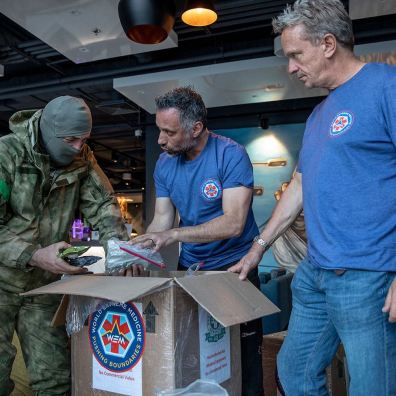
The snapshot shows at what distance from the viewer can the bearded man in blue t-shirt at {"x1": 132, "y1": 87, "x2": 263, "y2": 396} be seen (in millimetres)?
1957

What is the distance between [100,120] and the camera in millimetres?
9734

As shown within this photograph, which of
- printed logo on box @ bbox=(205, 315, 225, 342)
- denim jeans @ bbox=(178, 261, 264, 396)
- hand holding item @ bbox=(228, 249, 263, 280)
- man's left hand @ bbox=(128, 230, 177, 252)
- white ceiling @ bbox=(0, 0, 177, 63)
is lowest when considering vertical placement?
denim jeans @ bbox=(178, 261, 264, 396)

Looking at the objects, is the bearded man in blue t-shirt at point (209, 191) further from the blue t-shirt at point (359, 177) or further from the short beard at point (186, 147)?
the blue t-shirt at point (359, 177)

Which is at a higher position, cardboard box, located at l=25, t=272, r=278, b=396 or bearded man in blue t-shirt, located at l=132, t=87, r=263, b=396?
bearded man in blue t-shirt, located at l=132, t=87, r=263, b=396

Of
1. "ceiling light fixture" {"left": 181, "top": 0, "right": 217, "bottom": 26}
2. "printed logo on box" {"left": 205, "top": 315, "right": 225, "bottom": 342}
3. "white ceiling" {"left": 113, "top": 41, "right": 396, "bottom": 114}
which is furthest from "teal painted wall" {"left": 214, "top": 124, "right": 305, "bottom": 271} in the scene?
"printed logo on box" {"left": 205, "top": 315, "right": 225, "bottom": 342}

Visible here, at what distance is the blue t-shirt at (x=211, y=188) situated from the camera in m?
2.07

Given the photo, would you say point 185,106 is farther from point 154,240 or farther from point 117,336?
point 117,336

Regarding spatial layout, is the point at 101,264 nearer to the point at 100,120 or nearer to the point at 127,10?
the point at 127,10

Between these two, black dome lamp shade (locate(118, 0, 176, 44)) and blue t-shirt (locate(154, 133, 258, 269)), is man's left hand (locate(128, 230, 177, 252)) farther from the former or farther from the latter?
black dome lamp shade (locate(118, 0, 176, 44))

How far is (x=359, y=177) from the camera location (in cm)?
130

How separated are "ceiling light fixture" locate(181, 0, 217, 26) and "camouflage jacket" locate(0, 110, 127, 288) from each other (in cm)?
206

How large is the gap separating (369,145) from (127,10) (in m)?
2.59

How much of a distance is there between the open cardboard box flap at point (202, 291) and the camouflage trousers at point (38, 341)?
0.46 meters

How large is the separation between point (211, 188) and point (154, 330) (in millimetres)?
842
